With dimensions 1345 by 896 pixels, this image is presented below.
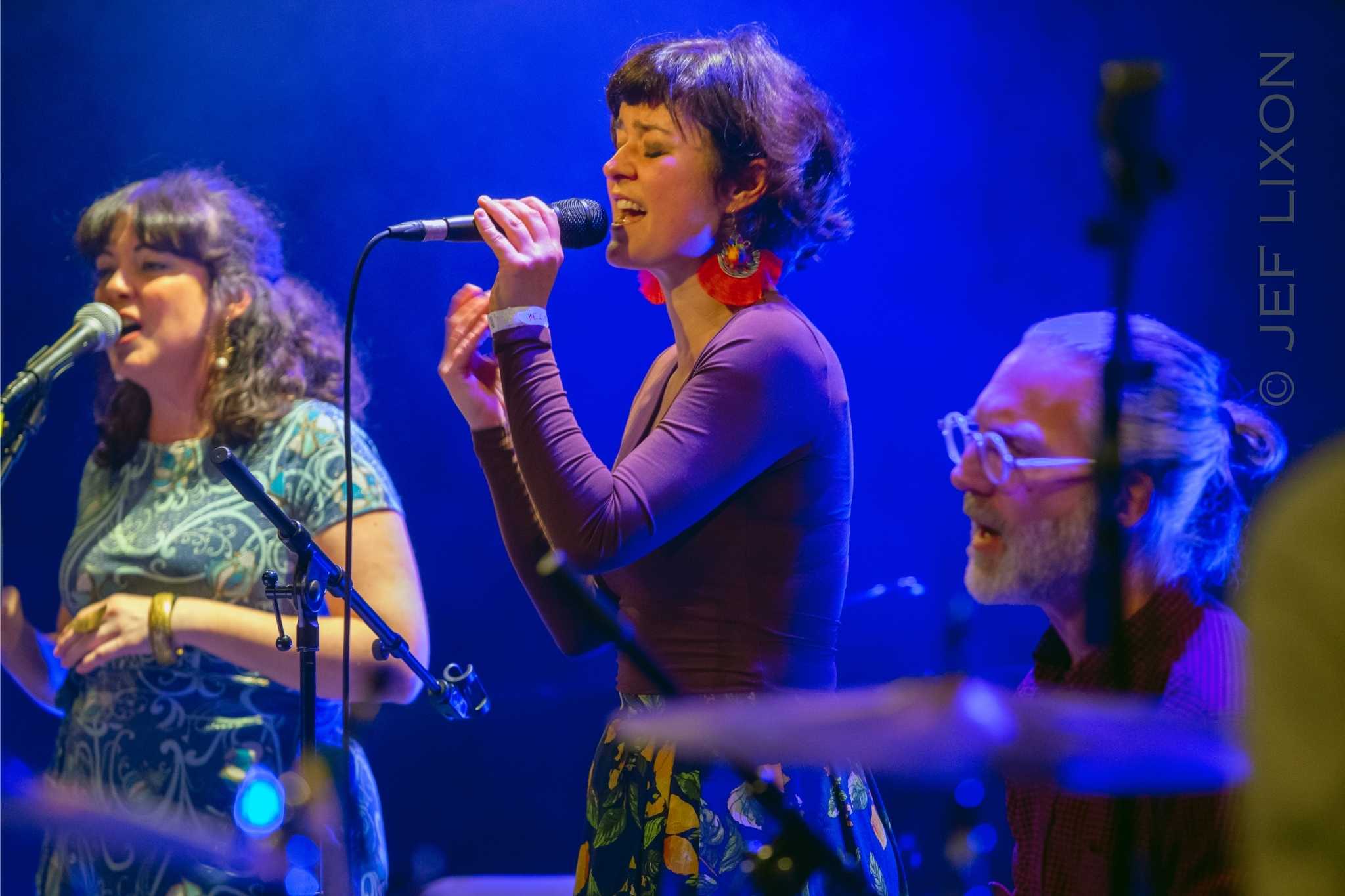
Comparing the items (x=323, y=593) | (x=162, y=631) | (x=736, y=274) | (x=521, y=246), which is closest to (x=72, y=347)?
(x=162, y=631)

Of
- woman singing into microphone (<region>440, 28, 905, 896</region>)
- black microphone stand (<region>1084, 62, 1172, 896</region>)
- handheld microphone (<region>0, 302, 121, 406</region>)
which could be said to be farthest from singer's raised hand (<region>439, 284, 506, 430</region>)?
black microphone stand (<region>1084, 62, 1172, 896</region>)

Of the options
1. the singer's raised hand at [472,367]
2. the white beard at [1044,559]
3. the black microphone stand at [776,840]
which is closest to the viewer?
the black microphone stand at [776,840]

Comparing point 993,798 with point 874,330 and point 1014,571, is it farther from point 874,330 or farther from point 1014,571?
point 1014,571

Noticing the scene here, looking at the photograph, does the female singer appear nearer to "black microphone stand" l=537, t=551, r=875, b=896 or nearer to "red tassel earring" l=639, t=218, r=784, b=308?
"red tassel earring" l=639, t=218, r=784, b=308

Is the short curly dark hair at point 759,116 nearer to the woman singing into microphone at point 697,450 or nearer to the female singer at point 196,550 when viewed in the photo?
the woman singing into microphone at point 697,450

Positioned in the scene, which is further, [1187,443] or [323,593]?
[323,593]

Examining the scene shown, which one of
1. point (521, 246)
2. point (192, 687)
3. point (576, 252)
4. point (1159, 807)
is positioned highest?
point (576, 252)

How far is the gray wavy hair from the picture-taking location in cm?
148

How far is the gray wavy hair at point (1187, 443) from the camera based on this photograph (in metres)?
1.48

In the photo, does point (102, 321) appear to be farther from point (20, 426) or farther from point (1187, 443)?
point (1187, 443)

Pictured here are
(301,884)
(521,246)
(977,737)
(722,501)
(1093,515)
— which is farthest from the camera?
(301,884)

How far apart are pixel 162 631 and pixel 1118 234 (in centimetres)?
147

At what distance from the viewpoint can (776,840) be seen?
112cm

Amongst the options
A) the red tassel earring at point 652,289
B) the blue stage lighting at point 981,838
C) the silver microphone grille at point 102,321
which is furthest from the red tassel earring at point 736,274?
the silver microphone grille at point 102,321
